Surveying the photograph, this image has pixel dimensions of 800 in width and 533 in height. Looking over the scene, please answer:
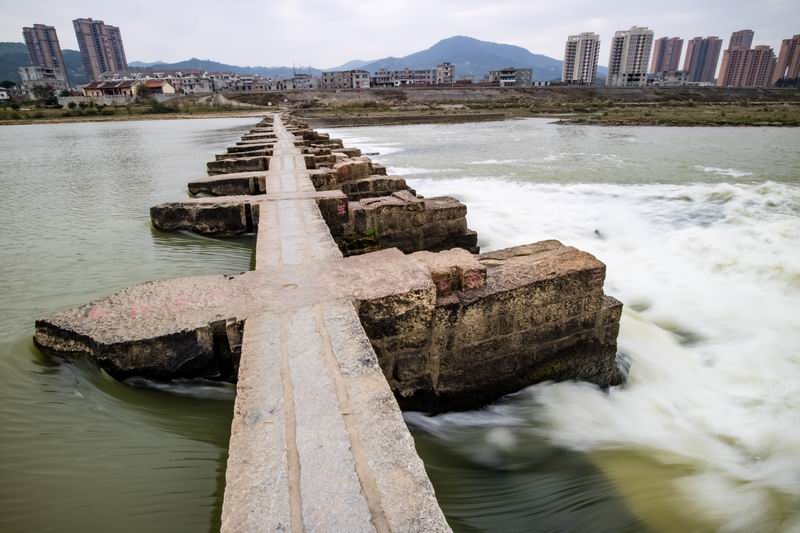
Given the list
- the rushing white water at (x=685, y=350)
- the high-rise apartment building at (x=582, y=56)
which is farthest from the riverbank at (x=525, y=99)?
the high-rise apartment building at (x=582, y=56)

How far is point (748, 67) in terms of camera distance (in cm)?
17900

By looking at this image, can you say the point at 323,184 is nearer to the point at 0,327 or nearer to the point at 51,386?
the point at 0,327

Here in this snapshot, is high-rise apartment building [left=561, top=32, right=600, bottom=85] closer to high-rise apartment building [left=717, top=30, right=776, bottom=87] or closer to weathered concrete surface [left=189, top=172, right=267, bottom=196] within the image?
high-rise apartment building [left=717, top=30, right=776, bottom=87]

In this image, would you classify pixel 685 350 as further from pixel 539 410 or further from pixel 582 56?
pixel 582 56

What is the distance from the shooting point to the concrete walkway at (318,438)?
177 cm

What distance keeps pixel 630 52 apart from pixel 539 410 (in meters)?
192

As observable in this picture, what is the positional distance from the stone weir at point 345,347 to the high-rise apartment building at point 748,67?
8804 inches

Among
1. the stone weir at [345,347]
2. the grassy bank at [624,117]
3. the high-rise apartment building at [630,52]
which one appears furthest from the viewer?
the high-rise apartment building at [630,52]

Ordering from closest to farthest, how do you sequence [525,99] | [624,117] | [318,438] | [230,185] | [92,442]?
[318,438]
[92,442]
[230,185]
[624,117]
[525,99]

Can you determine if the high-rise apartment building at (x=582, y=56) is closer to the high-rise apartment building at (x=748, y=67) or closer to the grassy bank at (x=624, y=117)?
the high-rise apartment building at (x=748, y=67)

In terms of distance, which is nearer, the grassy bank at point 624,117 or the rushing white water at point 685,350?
the rushing white water at point 685,350

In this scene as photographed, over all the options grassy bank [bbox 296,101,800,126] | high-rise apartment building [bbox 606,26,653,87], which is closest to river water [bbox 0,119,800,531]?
grassy bank [bbox 296,101,800,126]

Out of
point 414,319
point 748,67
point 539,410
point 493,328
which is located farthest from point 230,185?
point 748,67

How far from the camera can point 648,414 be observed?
4.25 metres
